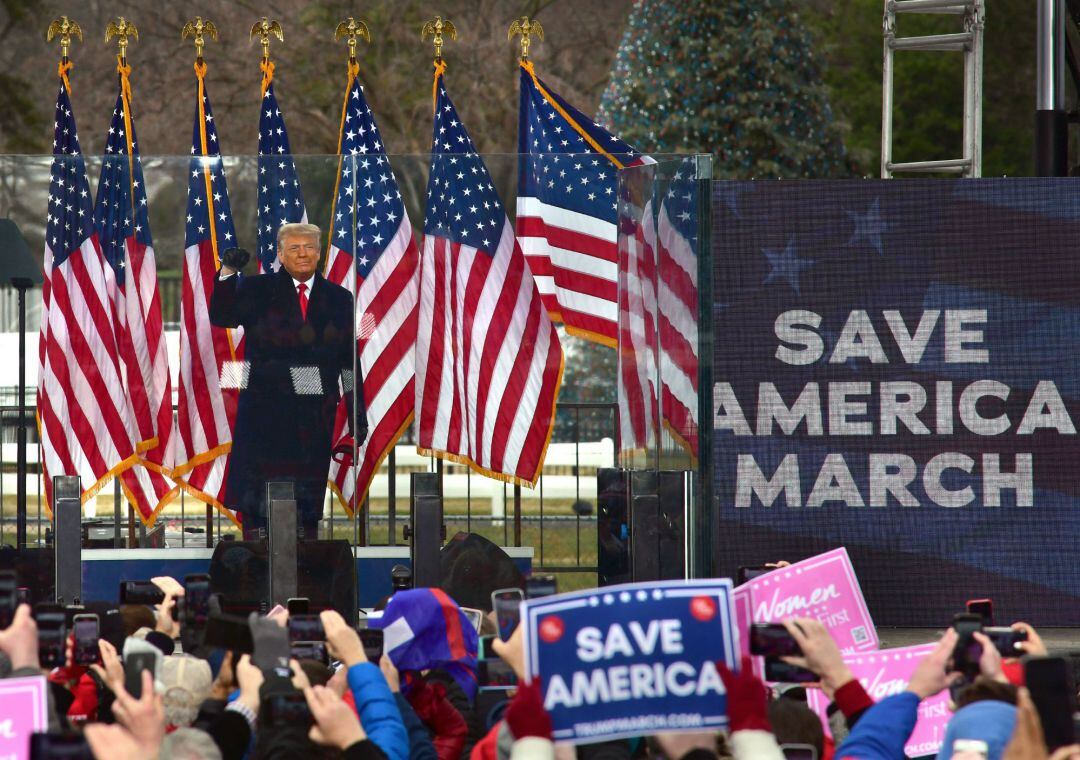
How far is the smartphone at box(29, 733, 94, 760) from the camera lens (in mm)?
3836

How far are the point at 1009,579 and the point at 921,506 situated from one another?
23.6 inches

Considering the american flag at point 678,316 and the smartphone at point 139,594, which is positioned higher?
the american flag at point 678,316

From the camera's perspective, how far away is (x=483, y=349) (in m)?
9.12

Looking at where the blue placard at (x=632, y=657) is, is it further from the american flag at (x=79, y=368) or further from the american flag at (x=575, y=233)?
the american flag at (x=79, y=368)

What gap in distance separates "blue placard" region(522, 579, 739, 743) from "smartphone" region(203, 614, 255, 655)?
104cm

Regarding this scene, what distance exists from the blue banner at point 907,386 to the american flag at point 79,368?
309 cm

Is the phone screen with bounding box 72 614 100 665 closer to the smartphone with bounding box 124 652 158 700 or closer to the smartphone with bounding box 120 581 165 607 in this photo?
the smartphone with bounding box 124 652 158 700

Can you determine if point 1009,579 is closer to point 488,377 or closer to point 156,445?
point 488,377

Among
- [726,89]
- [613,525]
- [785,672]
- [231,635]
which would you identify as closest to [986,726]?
[785,672]

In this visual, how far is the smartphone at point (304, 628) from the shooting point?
5551mm

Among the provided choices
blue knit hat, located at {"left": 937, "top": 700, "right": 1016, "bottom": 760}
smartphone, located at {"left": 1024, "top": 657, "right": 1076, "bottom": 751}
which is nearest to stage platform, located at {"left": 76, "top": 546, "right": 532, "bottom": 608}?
blue knit hat, located at {"left": 937, "top": 700, "right": 1016, "bottom": 760}

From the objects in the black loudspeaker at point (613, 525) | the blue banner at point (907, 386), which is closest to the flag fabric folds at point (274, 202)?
the black loudspeaker at point (613, 525)

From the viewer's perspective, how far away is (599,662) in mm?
4445

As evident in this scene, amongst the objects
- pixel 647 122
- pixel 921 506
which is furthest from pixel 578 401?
pixel 647 122
